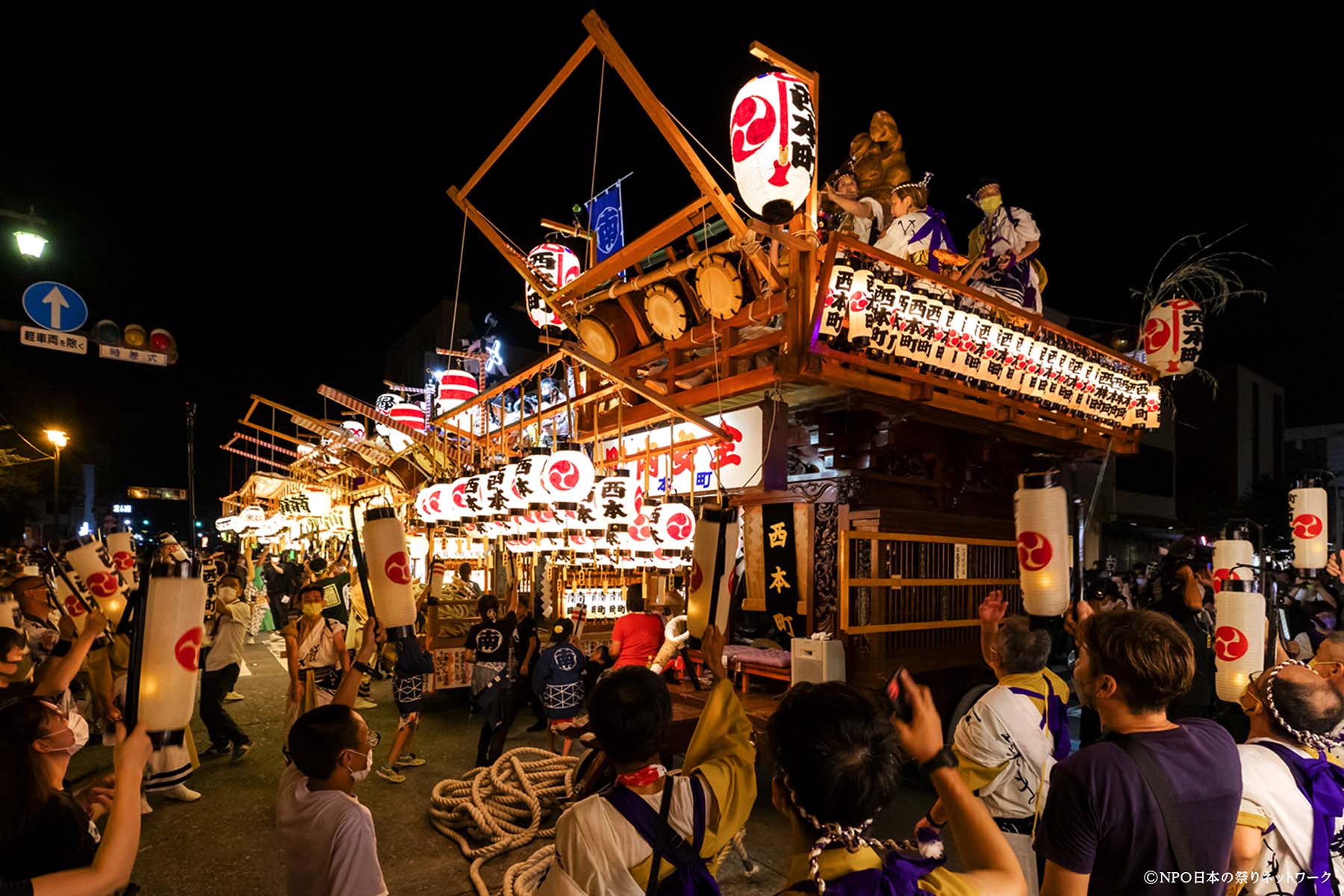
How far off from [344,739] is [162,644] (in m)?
0.90

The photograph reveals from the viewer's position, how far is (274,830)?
6.99 metres

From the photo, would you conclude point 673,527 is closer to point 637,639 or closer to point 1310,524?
point 637,639

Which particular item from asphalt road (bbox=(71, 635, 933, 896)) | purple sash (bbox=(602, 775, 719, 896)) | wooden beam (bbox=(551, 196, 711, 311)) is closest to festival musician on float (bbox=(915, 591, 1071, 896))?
purple sash (bbox=(602, 775, 719, 896))

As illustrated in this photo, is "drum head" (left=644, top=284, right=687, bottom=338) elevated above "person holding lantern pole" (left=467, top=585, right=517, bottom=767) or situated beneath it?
elevated above

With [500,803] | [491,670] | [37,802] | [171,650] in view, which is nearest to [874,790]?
[171,650]

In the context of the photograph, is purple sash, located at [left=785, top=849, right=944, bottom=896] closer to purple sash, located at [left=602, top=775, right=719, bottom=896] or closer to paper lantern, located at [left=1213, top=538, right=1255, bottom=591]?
purple sash, located at [left=602, top=775, right=719, bottom=896]

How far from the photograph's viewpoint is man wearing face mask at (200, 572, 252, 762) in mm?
8945

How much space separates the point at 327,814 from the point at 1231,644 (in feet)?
21.0

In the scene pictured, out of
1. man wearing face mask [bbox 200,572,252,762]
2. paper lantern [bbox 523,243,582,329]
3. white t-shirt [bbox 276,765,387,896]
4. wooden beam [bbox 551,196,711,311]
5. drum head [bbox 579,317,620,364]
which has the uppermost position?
paper lantern [bbox 523,243,582,329]

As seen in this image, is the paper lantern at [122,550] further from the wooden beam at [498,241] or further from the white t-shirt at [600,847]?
the white t-shirt at [600,847]

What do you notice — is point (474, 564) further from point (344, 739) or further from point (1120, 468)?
point (1120, 468)

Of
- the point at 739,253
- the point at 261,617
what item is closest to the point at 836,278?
the point at 739,253

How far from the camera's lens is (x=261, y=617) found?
69.4ft

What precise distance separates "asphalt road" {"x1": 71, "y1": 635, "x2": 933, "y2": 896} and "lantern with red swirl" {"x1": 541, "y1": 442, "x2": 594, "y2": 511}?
11.7ft
